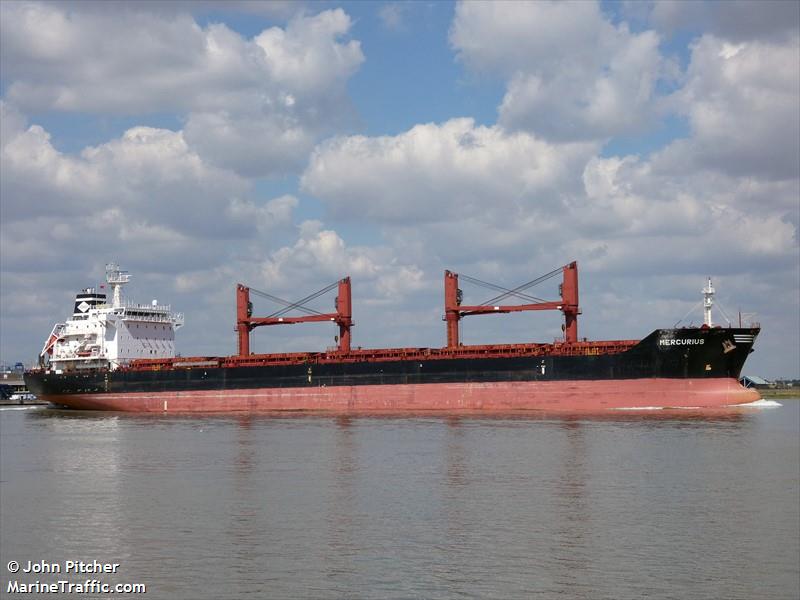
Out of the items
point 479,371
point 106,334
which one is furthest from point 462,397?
point 106,334

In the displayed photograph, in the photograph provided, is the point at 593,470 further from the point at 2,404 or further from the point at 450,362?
the point at 2,404

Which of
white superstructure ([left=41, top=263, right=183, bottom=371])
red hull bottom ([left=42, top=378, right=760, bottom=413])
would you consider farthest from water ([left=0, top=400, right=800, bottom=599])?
white superstructure ([left=41, top=263, right=183, bottom=371])

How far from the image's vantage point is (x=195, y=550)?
551 inches

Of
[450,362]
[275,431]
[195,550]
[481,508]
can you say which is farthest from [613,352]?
[195,550]

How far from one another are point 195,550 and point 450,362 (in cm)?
2688

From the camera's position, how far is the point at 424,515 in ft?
53.1

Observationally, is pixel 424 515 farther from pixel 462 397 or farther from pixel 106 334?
pixel 106 334

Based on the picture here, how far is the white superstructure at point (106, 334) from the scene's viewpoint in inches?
2055

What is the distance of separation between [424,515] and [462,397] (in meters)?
23.7

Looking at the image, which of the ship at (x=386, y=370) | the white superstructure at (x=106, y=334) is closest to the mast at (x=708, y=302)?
the ship at (x=386, y=370)

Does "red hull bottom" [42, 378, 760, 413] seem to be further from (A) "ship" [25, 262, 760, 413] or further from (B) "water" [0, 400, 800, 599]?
(B) "water" [0, 400, 800, 599]

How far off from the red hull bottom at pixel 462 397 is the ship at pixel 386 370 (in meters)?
0.05

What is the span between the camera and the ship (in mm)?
36844

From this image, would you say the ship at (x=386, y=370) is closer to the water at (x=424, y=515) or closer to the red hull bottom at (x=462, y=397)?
the red hull bottom at (x=462, y=397)
